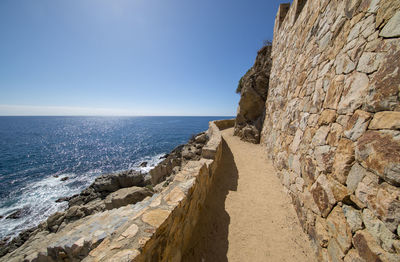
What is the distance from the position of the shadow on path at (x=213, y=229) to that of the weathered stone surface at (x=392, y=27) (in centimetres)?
499

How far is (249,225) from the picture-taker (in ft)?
12.4

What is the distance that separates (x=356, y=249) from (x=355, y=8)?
4710 mm

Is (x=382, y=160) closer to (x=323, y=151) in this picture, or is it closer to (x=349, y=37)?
(x=323, y=151)

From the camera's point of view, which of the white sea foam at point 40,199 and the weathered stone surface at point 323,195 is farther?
the white sea foam at point 40,199

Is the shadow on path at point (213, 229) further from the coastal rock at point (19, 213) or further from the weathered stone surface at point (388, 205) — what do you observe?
the coastal rock at point (19, 213)

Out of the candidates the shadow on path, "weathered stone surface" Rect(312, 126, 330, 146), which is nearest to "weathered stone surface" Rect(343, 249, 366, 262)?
"weathered stone surface" Rect(312, 126, 330, 146)

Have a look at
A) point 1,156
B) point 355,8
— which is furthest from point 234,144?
point 1,156

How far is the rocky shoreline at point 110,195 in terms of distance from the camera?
7.63 metres

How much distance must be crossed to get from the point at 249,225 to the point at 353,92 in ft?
12.9

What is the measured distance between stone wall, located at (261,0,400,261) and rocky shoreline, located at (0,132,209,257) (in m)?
7.31

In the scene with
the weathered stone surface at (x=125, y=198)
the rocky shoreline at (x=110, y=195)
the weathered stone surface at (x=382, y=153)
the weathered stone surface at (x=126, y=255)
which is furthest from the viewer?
the rocky shoreline at (x=110, y=195)

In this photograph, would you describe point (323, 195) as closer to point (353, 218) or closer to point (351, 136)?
→ point (353, 218)

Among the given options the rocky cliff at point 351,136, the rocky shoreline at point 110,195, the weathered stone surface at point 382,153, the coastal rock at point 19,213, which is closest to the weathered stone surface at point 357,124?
the rocky cliff at point 351,136

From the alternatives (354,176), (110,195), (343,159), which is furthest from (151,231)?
(110,195)
